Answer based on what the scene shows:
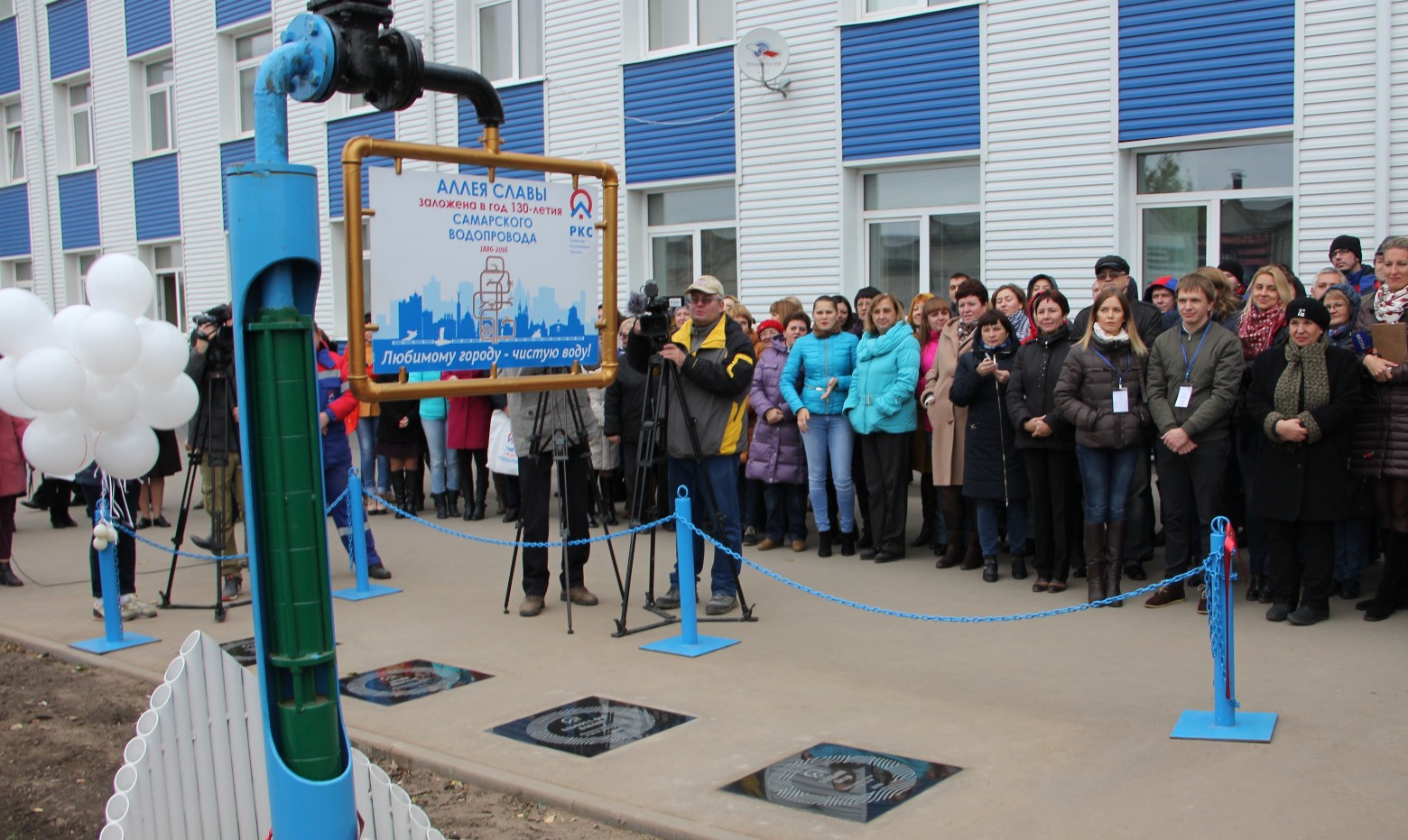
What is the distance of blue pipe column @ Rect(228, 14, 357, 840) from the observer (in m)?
3.18

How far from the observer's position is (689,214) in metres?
16.5

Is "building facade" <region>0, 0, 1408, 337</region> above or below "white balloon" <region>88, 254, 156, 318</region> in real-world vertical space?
above

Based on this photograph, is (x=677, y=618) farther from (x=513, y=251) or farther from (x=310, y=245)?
(x=310, y=245)

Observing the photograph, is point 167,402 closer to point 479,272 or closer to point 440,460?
point 479,272

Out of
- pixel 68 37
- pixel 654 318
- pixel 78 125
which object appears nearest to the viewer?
pixel 654 318

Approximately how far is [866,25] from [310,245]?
11.8 m

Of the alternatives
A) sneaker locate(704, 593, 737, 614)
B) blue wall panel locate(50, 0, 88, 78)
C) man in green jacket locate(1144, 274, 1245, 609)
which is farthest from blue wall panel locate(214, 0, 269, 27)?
man in green jacket locate(1144, 274, 1245, 609)

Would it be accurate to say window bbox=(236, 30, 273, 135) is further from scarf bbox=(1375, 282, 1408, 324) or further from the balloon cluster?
scarf bbox=(1375, 282, 1408, 324)

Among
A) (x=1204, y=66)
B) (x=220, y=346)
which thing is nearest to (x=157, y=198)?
(x=220, y=346)

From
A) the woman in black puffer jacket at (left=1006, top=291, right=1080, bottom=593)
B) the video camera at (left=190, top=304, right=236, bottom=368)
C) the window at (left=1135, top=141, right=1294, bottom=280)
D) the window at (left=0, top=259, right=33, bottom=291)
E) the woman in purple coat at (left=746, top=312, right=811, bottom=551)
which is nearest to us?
the woman in black puffer jacket at (left=1006, top=291, right=1080, bottom=593)

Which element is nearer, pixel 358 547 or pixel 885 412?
pixel 358 547

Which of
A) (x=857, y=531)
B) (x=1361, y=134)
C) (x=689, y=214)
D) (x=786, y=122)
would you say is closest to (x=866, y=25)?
(x=786, y=122)

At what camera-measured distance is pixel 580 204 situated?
4219 millimetres

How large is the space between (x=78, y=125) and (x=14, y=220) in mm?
2942
